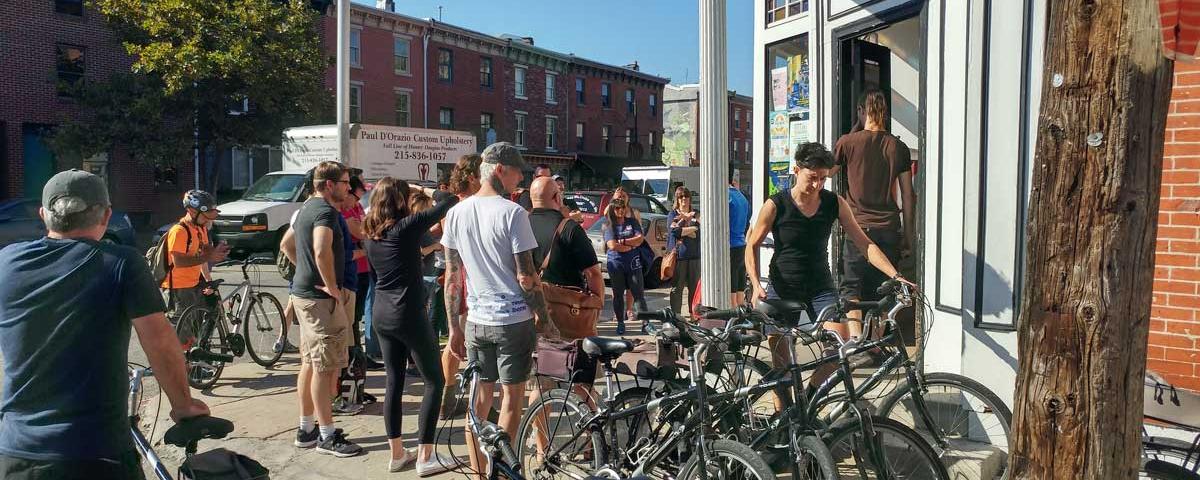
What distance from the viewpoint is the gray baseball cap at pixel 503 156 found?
4.32 metres

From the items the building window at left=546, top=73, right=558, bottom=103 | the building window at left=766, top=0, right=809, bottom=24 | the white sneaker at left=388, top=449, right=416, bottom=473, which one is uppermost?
the building window at left=546, top=73, right=558, bottom=103

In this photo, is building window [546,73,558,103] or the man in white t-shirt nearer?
the man in white t-shirt

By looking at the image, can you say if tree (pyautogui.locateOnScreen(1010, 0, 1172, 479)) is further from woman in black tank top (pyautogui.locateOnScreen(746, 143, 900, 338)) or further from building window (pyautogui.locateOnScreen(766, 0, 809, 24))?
building window (pyautogui.locateOnScreen(766, 0, 809, 24))

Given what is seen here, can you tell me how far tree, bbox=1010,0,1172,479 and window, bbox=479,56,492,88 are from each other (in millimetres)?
38494

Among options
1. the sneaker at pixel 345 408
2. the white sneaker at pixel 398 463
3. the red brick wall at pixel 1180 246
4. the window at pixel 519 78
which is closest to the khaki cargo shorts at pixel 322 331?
the white sneaker at pixel 398 463

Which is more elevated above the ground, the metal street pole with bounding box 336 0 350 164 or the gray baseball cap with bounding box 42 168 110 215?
the metal street pole with bounding box 336 0 350 164

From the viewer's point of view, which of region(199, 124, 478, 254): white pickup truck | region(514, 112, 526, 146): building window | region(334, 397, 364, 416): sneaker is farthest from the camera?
region(514, 112, 526, 146): building window

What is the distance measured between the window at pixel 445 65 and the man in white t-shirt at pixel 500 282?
34.3 metres

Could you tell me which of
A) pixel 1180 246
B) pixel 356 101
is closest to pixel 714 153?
pixel 1180 246

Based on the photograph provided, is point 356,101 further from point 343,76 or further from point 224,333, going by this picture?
point 224,333

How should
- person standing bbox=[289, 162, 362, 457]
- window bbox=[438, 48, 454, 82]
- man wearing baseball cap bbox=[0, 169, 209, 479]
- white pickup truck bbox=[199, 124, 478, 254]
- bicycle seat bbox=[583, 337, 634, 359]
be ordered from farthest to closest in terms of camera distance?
window bbox=[438, 48, 454, 82]
white pickup truck bbox=[199, 124, 478, 254]
person standing bbox=[289, 162, 362, 457]
bicycle seat bbox=[583, 337, 634, 359]
man wearing baseball cap bbox=[0, 169, 209, 479]

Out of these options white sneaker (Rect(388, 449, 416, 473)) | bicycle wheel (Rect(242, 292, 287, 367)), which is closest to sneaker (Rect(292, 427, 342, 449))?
white sneaker (Rect(388, 449, 416, 473))

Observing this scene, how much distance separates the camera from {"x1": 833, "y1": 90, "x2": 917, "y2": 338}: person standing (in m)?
6.21

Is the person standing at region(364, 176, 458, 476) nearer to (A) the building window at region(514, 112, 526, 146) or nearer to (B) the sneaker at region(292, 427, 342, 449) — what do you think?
(B) the sneaker at region(292, 427, 342, 449)
